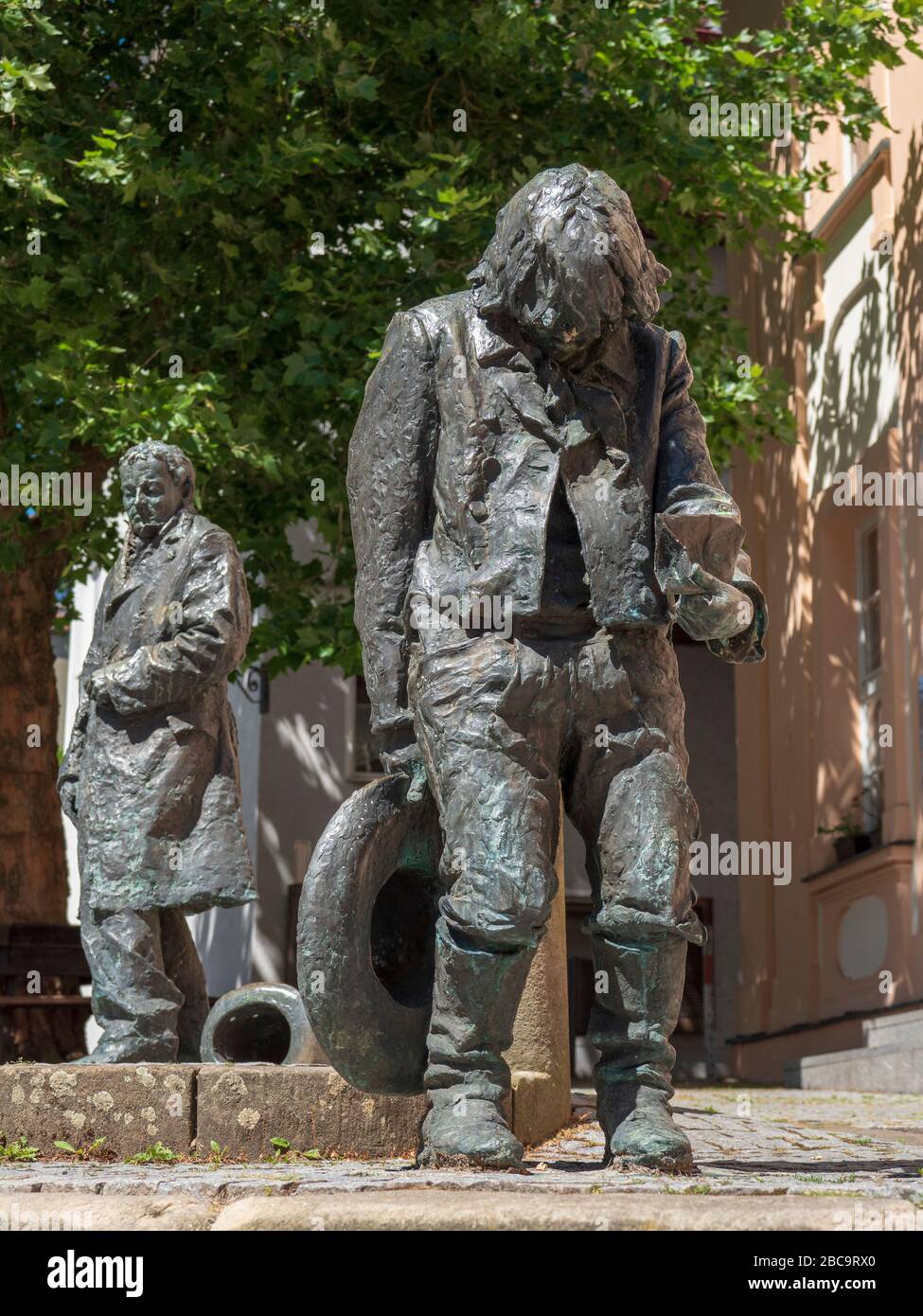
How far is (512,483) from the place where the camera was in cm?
469

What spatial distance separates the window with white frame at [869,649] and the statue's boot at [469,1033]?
42.5ft

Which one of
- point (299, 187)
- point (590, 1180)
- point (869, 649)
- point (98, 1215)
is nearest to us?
point (98, 1215)

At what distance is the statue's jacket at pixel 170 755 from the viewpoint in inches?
290

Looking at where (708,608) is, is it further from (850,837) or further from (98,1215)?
(850,837)

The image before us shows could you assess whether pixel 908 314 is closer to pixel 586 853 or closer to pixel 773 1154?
pixel 773 1154

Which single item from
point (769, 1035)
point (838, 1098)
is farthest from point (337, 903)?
point (769, 1035)

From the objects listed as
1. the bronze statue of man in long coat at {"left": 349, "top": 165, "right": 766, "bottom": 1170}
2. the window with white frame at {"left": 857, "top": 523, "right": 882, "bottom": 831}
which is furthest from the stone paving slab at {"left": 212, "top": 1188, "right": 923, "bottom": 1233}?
the window with white frame at {"left": 857, "top": 523, "right": 882, "bottom": 831}

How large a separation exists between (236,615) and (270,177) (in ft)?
19.8

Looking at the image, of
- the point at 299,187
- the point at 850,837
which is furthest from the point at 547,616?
the point at 850,837

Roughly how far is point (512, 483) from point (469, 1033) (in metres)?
1.24

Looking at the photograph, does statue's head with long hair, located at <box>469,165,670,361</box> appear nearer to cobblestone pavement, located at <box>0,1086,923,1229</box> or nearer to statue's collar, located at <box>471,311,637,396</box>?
statue's collar, located at <box>471,311,637,396</box>

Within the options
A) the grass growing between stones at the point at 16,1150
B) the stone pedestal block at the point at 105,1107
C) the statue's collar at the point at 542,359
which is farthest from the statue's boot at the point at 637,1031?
the grass growing between stones at the point at 16,1150

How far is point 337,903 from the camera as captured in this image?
467 centimetres

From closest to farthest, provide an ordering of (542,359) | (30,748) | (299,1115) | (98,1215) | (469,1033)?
(98,1215)
(469,1033)
(542,359)
(299,1115)
(30,748)
